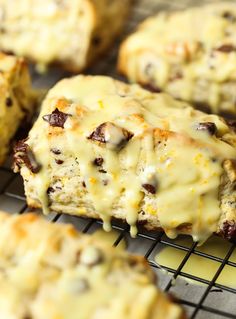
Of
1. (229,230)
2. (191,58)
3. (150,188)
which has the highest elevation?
(191,58)

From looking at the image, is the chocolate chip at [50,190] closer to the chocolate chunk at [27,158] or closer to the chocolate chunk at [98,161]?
the chocolate chunk at [27,158]

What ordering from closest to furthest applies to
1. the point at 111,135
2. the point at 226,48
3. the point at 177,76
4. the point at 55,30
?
the point at 111,135, the point at 226,48, the point at 177,76, the point at 55,30

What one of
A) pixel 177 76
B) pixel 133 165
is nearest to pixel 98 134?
pixel 133 165

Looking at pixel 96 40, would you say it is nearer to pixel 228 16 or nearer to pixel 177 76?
pixel 177 76

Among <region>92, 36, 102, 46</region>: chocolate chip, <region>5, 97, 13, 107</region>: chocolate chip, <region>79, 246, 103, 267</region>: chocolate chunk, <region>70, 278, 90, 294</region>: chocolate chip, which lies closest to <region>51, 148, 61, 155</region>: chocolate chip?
<region>5, 97, 13, 107</region>: chocolate chip

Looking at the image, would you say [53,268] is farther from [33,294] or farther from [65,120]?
[65,120]

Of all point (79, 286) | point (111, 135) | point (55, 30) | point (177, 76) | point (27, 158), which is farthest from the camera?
point (55, 30)
